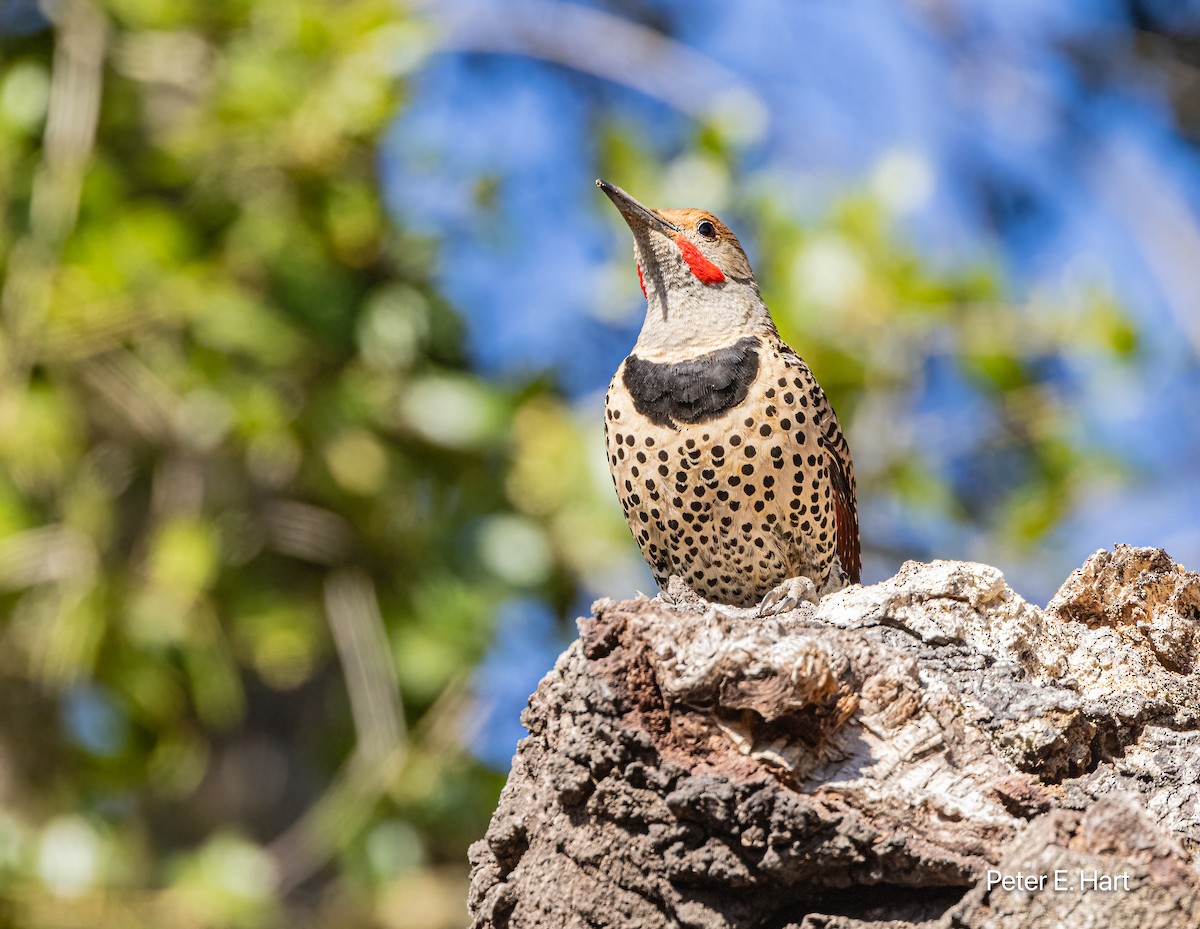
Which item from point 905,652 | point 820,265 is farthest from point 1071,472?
point 905,652

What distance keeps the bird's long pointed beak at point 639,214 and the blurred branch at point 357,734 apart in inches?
122

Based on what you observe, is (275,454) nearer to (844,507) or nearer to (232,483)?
(232,483)

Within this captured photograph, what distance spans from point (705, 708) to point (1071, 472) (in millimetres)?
5745

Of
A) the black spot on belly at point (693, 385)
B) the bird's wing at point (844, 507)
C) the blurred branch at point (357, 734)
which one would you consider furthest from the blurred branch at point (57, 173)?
the bird's wing at point (844, 507)

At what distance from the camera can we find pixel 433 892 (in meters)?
7.97

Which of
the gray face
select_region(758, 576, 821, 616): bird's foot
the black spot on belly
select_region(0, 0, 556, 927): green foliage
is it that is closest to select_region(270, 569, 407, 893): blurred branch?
select_region(0, 0, 556, 927): green foliage

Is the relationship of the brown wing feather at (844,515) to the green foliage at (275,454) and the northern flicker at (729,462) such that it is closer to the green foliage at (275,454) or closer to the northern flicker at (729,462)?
the northern flicker at (729,462)

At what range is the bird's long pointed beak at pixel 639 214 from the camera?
18.4ft

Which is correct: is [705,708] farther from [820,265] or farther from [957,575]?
[820,265]

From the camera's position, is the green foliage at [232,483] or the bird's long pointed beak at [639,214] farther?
the green foliage at [232,483]

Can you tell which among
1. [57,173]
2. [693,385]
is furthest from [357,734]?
[693,385]

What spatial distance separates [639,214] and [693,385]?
3.10 feet

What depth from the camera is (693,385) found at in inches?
198

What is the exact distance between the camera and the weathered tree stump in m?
3.01
